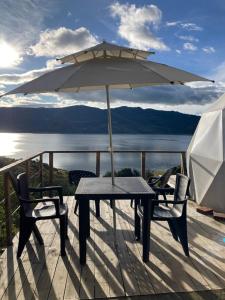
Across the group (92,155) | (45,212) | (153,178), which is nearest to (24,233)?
(45,212)

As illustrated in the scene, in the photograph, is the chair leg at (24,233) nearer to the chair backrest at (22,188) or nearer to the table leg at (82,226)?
the chair backrest at (22,188)

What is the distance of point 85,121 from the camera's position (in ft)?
390

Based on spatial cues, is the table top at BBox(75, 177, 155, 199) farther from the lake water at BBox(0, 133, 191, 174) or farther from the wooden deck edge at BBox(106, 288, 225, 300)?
the lake water at BBox(0, 133, 191, 174)

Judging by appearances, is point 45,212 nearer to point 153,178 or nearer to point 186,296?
point 186,296

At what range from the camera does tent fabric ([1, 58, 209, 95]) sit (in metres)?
3.10

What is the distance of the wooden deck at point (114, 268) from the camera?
2971 millimetres

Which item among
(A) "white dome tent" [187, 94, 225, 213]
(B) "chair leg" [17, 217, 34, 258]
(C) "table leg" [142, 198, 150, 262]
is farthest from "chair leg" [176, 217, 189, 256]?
(A) "white dome tent" [187, 94, 225, 213]

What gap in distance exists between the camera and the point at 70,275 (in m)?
3.27

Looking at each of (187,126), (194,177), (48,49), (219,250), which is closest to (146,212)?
(219,250)

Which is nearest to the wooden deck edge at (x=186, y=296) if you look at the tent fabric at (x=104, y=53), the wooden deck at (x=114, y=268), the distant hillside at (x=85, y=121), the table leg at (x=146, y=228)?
the wooden deck at (x=114, y=268)

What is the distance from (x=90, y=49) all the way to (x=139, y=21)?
10.7 feet

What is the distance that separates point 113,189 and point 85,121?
116 metres

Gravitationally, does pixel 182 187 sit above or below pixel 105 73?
below

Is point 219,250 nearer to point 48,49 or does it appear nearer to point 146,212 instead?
point 146,212
